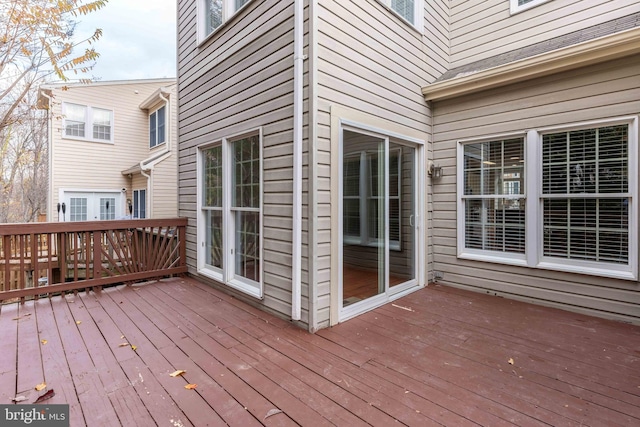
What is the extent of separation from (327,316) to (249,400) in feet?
4.06

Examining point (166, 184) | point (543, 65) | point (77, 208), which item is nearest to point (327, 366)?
point (543, 65)

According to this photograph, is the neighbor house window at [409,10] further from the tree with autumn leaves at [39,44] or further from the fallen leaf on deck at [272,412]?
the tree with autumn leaves at [39,44]

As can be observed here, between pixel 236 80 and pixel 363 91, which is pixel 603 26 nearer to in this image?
pixel 363 91

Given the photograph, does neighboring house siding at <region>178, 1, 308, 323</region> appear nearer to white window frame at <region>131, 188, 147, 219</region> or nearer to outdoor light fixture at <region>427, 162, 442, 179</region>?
outdoor light fixture at <region>427, 162, 442, 179</region>

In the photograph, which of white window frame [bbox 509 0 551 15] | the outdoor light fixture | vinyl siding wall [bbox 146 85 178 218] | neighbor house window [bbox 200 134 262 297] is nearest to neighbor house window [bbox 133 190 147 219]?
vinyl siding wall [bbox 146 85 178 218]

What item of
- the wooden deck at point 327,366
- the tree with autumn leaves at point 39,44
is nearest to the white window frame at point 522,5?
the wooden deck at point 327,366

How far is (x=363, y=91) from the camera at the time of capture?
3354 millimetres

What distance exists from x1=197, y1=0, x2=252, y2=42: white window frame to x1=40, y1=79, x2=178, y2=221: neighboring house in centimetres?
541

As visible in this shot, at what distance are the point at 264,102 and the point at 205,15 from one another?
101 inches

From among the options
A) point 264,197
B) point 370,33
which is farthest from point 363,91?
point 264,197

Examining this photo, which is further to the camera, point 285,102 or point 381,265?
point 381,265

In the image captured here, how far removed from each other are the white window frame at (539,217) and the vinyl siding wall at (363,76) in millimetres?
1081

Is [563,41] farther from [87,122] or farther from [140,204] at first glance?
[87,122]

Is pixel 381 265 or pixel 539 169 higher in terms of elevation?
pixel 539 169
